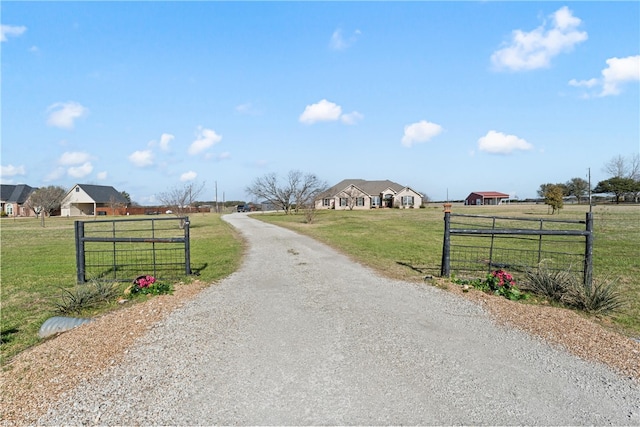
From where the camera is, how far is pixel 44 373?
12.8ft

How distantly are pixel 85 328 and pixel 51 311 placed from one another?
209 centimetres

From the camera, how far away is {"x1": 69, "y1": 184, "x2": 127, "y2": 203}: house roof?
65188mm

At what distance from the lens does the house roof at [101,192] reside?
65.2 meters

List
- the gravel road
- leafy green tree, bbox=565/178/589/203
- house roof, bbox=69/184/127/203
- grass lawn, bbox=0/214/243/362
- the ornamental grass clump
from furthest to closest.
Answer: leafy green tree, bbox=565/178/589/203 → house roof, bbox=69/184/127/203 → the ornamental grass clump → grass lawn, bbox=0/214/243/362 → the gravel road

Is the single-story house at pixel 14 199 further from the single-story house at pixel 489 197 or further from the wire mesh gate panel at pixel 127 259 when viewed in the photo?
the single-story house at pixel 489 197

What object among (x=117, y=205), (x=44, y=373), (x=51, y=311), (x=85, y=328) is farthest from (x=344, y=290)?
(x=117, y=205)

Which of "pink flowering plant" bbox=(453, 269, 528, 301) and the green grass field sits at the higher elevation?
"pink flowering plant" bbox=(453, 269, 528, 301)

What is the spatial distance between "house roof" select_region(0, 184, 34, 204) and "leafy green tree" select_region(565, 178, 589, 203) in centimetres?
10839

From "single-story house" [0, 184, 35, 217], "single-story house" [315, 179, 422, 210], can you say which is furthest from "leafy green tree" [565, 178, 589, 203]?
"single-story house" [0, 184, 35, 217]

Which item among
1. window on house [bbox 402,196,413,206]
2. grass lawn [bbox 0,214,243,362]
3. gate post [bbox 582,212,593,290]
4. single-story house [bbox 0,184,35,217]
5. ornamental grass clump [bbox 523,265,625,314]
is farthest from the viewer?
window on house [bbox 402,196,413,206]

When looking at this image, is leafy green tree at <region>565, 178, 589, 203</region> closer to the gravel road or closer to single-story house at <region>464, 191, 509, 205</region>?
single-story house at <region>464, 191, 509, 205</region>

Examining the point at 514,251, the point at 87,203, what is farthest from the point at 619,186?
the point at 87,203

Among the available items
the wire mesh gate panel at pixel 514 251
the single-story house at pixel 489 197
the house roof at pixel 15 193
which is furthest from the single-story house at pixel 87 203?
the single-story house at pixel 489 197

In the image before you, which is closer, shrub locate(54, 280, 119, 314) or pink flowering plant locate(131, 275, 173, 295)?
shrub locate(54, 280, 119, 314)
